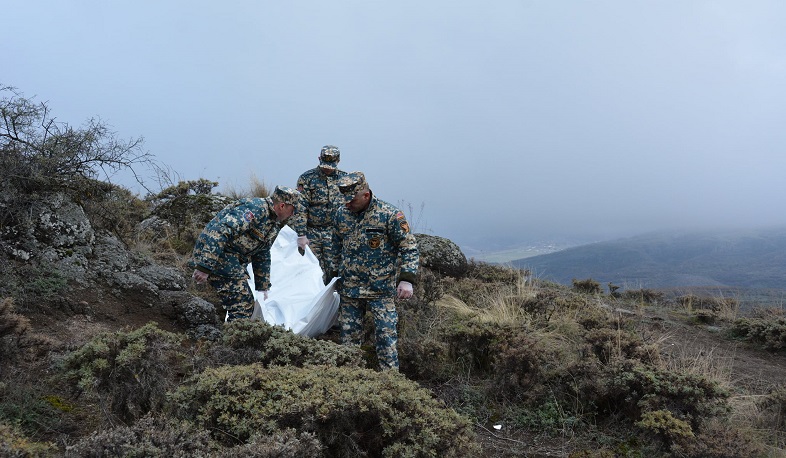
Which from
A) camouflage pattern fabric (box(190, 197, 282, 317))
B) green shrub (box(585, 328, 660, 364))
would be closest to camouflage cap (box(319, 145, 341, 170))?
camouflage pattern fabric (box(190, 197, 282, 317))

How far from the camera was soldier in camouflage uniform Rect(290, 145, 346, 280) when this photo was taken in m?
6.82

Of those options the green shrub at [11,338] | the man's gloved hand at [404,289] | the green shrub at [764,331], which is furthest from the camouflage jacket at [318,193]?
the green shrub at [764,331]

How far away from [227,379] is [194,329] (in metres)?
2.89

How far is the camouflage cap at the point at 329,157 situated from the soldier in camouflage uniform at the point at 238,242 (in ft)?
6.75

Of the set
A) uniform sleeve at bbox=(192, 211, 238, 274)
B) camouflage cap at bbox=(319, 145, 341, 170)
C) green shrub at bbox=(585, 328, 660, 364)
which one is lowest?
green shrub at bbox=(585, 328, 660, 364)

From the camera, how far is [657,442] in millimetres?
3475

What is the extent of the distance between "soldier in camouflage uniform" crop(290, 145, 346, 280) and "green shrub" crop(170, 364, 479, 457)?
3899mm

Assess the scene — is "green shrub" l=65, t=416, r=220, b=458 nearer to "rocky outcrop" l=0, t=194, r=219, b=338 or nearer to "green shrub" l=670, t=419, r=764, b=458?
"green shrub" l=670, t=419, r=764, b=458

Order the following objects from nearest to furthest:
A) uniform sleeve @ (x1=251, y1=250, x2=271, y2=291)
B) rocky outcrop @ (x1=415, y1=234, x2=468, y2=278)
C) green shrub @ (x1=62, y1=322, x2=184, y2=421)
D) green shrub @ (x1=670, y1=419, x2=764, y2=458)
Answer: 1. green shrub @ (x1=62, y1=322, x2=184, y2=421)
2. green shrub @ (x1=670, y1=419, x2=764, y2=458)
3. uniform sleeve @ (x1=251, y1=250, x2=271, y2=291)
4. rocky outcrop @ (x1=415, y1=234, x2=468, y2=278)

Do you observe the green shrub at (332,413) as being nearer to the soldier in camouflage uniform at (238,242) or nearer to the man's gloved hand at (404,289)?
the man's gloved hand at (404,289)

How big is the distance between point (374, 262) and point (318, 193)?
2589 millimetres

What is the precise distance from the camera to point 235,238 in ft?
15.9

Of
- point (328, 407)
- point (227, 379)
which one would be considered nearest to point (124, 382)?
point (227, 379)

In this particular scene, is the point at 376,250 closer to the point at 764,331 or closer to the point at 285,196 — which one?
the point at 285,196
